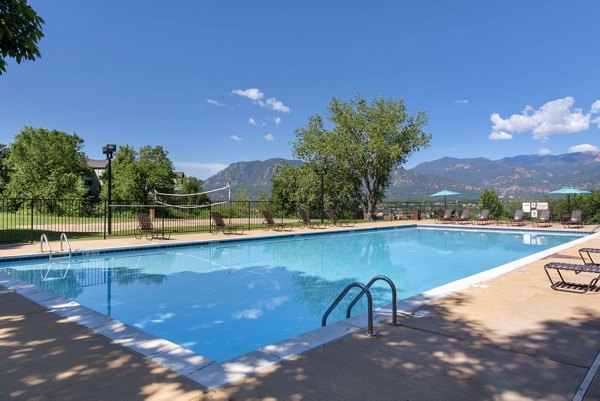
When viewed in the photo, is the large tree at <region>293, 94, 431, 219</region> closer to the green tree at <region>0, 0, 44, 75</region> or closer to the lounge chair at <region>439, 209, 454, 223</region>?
the lounge chair at <region>439, 209, 454, 223</region>

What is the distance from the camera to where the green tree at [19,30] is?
11.6ft

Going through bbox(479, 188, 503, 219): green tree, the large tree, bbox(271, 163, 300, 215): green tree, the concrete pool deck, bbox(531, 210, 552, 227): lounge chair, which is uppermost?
the large tree

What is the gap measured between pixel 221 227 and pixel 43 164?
105 ft

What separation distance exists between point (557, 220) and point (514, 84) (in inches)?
492

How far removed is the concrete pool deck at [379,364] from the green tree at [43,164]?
3165 centimetres

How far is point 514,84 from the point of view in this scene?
90.6 feet

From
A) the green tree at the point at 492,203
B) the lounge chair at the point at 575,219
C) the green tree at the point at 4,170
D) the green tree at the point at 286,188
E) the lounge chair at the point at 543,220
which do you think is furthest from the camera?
the green tree at the point at 4,170

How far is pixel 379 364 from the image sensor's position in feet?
9.70

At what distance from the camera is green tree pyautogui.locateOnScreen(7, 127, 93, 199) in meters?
31.2

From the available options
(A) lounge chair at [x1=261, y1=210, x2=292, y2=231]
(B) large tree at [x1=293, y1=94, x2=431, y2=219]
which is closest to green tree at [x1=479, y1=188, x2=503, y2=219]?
(B) large tree at [x1=293, y1=94, x2=431, y2=219]

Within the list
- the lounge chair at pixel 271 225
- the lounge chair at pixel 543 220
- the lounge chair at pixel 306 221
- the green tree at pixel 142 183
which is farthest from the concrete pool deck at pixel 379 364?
the green tree at pixel 142 183

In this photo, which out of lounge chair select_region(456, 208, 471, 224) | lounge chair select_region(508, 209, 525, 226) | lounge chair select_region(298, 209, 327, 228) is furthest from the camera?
lounge chair select_region(456, 208, 471, 224)

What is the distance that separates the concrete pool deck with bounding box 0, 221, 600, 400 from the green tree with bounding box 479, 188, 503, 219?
19593 mm

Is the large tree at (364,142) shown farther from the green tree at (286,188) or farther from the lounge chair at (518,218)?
the lounge chair at (518,218)
